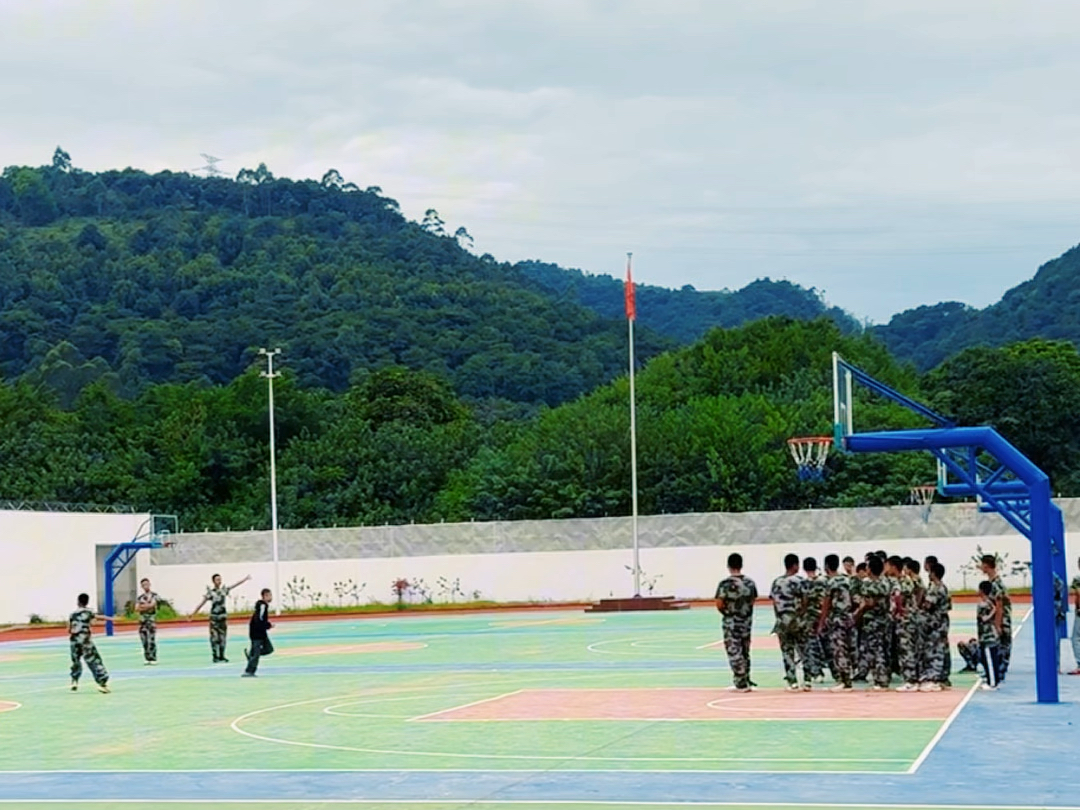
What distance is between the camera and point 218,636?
30.4m

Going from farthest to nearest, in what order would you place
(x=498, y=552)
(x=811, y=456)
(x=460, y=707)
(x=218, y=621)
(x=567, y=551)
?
(x=498, y=552) < (x=567, y=551) < (x=811, y=456) < (x=218, y=621) < (x=460, y=707)

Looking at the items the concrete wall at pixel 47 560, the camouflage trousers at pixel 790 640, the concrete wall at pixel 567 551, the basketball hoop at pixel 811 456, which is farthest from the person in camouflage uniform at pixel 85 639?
the concrete wall at pixel 47 560

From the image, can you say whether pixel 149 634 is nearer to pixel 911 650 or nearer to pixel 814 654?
pixel 814 654

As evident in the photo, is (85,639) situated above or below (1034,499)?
below

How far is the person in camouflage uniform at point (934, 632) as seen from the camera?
19797 millimetres

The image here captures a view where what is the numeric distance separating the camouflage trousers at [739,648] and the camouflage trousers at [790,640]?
14.2 inches

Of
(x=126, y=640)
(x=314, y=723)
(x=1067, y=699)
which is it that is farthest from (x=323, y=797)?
(x=126, y=640)

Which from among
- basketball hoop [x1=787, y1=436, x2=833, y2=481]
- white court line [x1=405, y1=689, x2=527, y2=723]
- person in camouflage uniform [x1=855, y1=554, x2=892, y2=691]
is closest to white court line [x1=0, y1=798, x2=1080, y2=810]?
white court line [x1=405, y1=689, x2=527, y2=723]

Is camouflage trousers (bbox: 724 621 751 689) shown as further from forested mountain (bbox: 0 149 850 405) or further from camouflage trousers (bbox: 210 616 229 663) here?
forested mountain (bbox: 0 149 850 405)

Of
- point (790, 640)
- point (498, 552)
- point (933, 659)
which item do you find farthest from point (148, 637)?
point (498, 552)

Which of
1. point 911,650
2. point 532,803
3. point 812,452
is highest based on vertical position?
point 812,452

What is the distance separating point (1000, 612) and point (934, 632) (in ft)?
2.80

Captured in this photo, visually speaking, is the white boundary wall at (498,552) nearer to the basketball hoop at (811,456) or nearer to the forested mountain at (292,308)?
the basketball hoop at (811,456)

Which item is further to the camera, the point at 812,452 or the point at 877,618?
the point at 812,452
